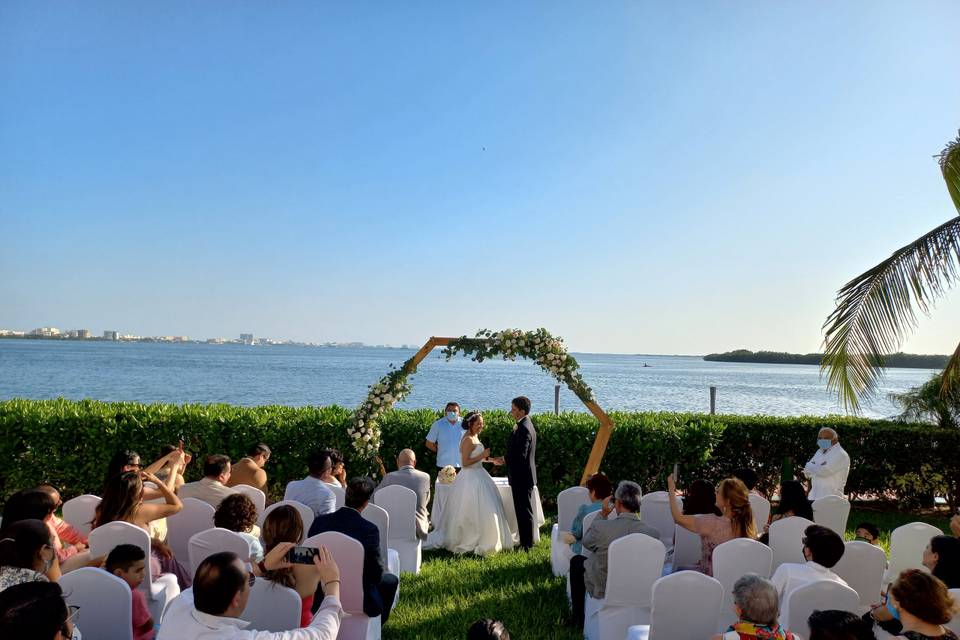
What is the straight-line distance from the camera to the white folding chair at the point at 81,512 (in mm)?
5848

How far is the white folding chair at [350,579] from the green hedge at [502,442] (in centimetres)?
587

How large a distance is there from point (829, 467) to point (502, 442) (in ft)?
16.0

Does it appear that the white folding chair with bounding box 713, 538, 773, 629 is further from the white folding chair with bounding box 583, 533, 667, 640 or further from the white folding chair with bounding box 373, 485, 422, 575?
the white folding chair with bounding box 373, 485, 422, 575

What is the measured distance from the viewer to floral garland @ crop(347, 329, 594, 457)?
9.30 meters

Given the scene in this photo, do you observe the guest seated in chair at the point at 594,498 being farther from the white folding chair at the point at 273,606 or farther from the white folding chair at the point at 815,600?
the white folding chair at the point at 273,606

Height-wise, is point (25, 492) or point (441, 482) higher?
point (25, 492)

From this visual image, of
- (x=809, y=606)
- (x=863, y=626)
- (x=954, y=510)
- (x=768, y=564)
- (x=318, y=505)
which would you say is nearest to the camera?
(x=863, y=626)

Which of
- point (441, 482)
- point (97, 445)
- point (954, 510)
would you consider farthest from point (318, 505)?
point (954, 510)

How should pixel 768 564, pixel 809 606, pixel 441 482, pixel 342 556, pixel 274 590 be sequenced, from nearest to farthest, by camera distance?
pixel 274 590
pixel 809 606
pixel 342 556
pixel 768 564
pixel 441 482

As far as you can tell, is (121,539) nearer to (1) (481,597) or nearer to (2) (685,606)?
(1) (481,597)

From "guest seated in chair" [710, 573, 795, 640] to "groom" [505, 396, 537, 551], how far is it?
4783 millimetres

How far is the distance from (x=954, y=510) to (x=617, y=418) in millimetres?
5767

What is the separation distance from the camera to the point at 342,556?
4.29 metres

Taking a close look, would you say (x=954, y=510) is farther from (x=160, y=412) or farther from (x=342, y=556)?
(x=160, y=412)
